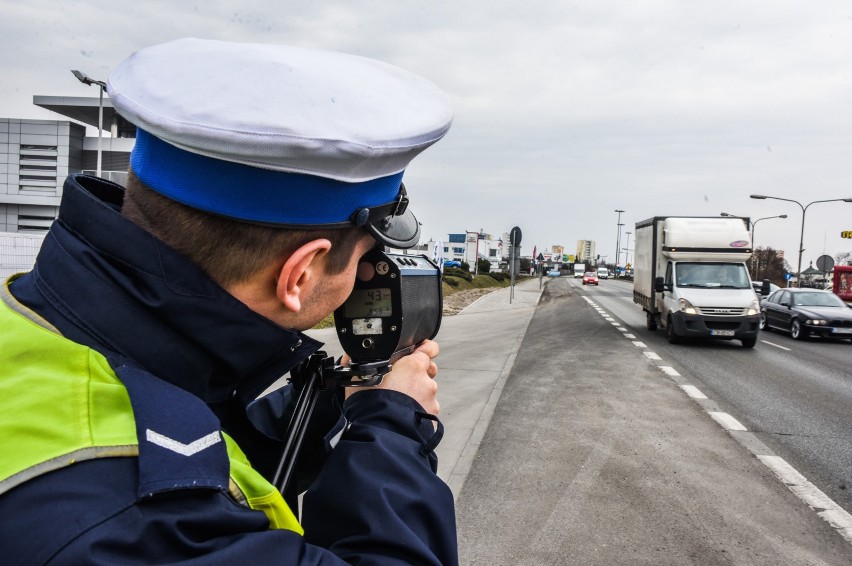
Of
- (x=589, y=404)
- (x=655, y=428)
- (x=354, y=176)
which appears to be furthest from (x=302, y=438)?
(x=589, y=404)

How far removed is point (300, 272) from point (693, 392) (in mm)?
9490

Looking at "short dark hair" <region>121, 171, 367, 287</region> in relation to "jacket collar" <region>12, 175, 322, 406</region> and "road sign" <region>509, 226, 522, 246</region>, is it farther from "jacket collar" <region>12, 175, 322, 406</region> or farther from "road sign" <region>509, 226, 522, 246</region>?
"road sign" <region>509, 226, 522, 246</region>

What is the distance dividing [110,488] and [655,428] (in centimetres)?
714

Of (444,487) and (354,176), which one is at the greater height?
(354,176)

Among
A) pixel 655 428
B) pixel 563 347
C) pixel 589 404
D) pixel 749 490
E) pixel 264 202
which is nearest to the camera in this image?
pixel 264 202

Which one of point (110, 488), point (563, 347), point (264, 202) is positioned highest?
point (264, 202)

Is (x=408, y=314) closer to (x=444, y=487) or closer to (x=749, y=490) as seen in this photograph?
(x=444, y=487)

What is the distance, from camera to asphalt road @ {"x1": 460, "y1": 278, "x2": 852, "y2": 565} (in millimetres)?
4066

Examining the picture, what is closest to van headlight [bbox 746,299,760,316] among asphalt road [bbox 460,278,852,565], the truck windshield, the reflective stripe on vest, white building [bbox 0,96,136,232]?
the truck windshield

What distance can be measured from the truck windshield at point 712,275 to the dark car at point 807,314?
147 inches

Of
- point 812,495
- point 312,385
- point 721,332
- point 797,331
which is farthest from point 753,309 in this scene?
point 312,385

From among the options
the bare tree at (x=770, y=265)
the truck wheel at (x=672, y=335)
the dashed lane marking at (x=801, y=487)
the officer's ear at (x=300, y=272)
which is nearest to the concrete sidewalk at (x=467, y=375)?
the officer's ear at (x=300, y=272)

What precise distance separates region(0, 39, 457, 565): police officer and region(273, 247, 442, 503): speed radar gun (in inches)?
3.9

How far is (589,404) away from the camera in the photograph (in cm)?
847
